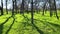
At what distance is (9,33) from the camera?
11648mm

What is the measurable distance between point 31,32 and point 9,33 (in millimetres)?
1970

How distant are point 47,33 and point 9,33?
3277 millimetres

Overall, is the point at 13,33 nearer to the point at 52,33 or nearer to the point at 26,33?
the point at 26,33

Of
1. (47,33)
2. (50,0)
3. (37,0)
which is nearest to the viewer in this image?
(47,33)

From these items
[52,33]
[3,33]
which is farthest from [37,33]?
[3,33]

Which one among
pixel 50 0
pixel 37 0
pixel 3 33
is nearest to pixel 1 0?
pixel 37 0

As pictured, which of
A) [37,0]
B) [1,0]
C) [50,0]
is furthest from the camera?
[37,0]

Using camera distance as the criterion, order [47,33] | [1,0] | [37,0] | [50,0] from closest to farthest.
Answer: [47,33] < [50,0] < [1,0] < [37,0]

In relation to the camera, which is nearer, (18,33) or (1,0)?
(18,33)

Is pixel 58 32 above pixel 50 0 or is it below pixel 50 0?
below

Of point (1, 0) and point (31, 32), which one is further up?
point (1, 0)

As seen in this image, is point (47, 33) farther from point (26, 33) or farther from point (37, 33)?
point (26, 33)

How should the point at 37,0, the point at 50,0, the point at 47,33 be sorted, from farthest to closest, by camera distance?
the point at 37,0 < the point at 50,0 < the point at 47,33

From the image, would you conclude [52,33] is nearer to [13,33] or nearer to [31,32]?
[31,32]
